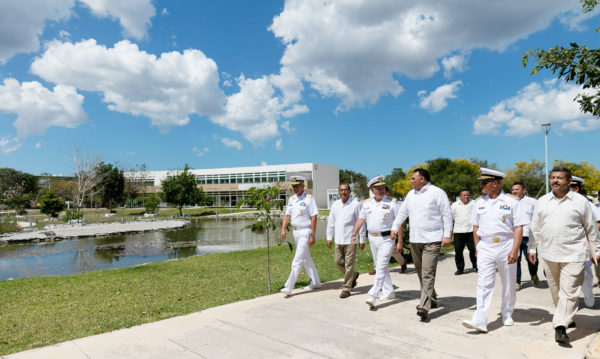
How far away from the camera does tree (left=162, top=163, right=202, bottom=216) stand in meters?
48.6

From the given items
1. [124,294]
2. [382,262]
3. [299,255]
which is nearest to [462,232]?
[382,262]

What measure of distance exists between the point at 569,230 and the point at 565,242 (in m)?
0.14

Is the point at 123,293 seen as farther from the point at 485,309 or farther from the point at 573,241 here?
the point at 573,241

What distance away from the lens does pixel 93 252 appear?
16.8 m

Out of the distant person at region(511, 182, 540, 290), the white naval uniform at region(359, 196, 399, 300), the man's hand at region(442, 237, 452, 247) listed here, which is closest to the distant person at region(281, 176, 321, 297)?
the white naval uniform at region(359, 196, 399, 300)

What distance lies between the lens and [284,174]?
75.8 meters

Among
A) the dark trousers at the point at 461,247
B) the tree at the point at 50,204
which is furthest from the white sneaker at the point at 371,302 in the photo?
the tree at the point at 50,204

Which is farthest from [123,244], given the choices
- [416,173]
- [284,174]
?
[284,174]

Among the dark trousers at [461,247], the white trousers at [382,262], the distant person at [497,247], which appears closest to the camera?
the distant person at [497,247]

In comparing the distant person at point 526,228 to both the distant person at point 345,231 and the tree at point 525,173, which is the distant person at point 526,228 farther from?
→ the tree at point 525,173

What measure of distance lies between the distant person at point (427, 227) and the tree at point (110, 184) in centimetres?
5339

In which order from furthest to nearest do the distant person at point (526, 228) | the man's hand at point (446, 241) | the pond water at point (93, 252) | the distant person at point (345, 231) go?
the pond water at point (93, 252), the distant person at point (526, 228), the distant person at point (345, 231), the man's hand at point (446, 241)

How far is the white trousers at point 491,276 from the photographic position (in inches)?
174

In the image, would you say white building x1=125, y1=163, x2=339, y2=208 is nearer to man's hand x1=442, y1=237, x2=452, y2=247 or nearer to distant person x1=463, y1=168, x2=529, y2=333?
man's hand x1=442, y1=237, x2=452, y2=247
